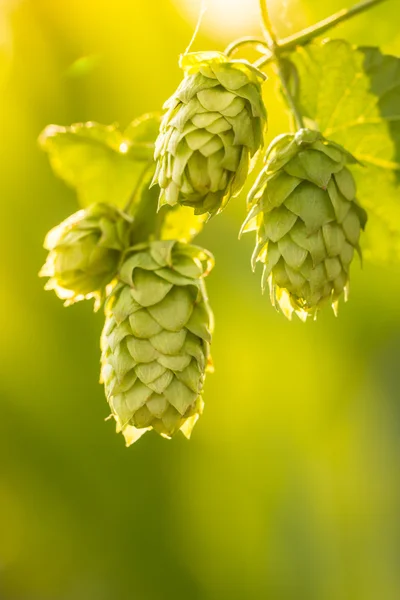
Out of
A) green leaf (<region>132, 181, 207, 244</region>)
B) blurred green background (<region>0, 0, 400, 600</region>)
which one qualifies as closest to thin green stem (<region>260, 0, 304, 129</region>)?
green leaf (<region>132, 181, 207, 244</region>)

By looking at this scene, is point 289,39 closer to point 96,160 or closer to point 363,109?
point 363,109

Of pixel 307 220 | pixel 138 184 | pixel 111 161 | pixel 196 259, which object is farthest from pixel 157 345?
pixel 111 161

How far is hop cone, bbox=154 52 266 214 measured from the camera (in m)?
1.54

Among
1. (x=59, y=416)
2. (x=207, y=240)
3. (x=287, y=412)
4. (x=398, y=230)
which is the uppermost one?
(x=207, y=240)

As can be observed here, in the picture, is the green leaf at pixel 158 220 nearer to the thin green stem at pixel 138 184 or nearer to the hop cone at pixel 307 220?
the thin green stem at pixel 138 184

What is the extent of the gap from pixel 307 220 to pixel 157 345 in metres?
0.42

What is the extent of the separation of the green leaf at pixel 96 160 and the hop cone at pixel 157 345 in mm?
685

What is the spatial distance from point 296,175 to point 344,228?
15cm

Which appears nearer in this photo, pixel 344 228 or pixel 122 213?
pixel 344 228

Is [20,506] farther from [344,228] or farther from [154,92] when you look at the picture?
[344,228]

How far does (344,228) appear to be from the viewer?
65.3 inches

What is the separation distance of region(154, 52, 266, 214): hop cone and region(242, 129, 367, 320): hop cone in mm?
95

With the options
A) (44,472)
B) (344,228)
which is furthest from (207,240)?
(344,228)

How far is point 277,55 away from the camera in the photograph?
194cm
